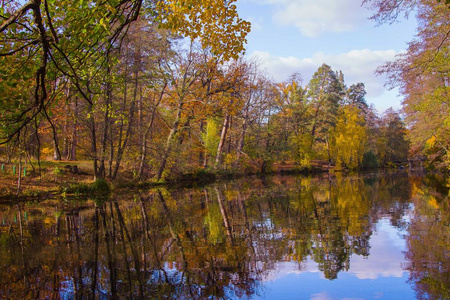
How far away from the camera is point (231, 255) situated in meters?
5.91

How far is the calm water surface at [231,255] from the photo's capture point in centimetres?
452

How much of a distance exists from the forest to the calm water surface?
1909 mm

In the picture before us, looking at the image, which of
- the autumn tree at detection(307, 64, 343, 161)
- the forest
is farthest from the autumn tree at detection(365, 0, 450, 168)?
the autumn tree at detection(307, 64, 343, 161)

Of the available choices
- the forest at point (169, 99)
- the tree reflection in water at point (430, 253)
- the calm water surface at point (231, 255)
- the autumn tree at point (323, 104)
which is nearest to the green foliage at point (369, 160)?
the forest at point (169, 99)

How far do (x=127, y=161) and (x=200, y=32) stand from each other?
58.3ft

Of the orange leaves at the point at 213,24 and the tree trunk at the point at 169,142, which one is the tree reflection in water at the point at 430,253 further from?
the tree trunk at the point at 169,142

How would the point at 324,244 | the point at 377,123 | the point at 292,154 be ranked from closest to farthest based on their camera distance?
the point at 324,244, the point at 292,154, the point at 377,123

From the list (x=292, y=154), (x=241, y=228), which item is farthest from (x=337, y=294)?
(x=292, y=154)

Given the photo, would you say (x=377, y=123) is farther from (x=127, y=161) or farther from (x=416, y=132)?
(x=127, y=161)

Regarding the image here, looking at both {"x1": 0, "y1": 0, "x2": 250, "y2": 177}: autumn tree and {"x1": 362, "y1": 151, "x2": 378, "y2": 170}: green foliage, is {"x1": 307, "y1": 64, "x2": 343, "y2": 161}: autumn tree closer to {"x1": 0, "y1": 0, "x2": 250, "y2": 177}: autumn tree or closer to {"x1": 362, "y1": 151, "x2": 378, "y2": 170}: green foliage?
{"x1": 362, "y1": 151, "x2": 378, "y2": 170}: green foliage

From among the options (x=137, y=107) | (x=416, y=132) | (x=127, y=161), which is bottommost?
(x=127, y=161)

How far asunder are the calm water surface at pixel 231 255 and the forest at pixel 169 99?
1909mm

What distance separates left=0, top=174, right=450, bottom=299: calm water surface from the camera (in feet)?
14.8

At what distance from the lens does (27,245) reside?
7.04 meters
